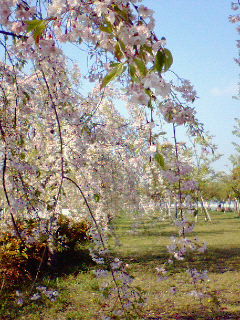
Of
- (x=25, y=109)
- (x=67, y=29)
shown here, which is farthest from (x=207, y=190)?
(x=67, y=29)

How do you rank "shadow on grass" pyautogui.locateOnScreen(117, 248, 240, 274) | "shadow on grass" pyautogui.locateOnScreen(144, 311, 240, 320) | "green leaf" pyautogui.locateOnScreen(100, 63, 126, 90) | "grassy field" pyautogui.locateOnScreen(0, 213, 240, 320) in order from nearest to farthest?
1. "green leaf" pyautogui.locateOnScreen(100, 63, 126, 90)
2. "shadow on grass" pyautogui.locateOnScreen(144, 311, 240, 320)
3. "grassy field" pyautogui.locateOnScreen(0, 213, 240, 320)
4. "shadow on grass" pyautogui.locateOnScreen(117, 248, 240, 274)

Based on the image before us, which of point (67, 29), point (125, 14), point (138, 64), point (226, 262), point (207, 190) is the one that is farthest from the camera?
point (207, 190)

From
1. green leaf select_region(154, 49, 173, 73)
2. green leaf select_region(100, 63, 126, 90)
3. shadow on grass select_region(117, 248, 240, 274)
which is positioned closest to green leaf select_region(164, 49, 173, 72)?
green leaf select_region(154, 49, 173, 73)

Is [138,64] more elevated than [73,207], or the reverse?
[138,64]

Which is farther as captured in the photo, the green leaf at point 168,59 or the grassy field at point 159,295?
the grassy field at point 159,295

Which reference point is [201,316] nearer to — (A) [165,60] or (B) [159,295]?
(B) [159,295]

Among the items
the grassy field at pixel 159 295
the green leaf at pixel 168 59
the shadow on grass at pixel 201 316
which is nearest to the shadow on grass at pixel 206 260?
the grassy field at pixel 159 295

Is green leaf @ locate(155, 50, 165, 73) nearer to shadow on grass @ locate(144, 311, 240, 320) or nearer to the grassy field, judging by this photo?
the grassy field

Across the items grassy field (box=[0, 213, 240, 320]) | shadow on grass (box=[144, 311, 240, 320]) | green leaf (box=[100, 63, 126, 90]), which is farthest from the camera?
grassy field (box=[0, 213, 240, 320])

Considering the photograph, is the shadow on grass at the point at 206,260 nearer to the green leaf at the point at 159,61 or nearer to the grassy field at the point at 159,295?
the grassy field at the point at 159,295

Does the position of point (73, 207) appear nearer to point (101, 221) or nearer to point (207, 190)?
point (101, 221)

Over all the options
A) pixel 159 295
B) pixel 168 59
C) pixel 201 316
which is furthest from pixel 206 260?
pixel 168 59

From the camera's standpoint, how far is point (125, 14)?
1280mm

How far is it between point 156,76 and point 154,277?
705cm
